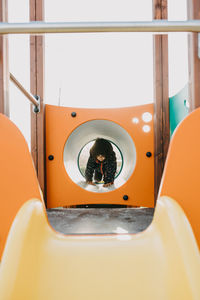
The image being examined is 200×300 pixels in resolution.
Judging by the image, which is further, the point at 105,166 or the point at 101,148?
the point at 105,166

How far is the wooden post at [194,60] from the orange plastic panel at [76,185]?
2.78 ft

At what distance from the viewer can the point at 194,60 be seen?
68 cm

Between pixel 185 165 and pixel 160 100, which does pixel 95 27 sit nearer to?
pixel 185 165

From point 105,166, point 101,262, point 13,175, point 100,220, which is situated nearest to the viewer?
point 101,262

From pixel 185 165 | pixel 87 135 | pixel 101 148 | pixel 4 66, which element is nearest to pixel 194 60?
pixel 185 165

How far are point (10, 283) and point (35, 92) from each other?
52.6 inches

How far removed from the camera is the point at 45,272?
1.56ft

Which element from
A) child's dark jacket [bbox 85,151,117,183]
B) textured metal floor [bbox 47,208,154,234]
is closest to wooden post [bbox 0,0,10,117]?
textured metal floor [bbox 47,208,154,234]

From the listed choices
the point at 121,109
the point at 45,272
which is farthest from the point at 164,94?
the point at 45,272

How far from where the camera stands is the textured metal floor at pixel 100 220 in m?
1.17

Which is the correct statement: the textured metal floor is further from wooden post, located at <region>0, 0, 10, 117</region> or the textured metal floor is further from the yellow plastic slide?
wooden post, located at <region>0, 0, 10, 117</region>

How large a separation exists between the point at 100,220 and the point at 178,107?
0.86 meters

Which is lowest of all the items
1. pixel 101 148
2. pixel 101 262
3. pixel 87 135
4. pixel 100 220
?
pixel 100 220

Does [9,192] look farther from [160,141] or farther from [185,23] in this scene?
[160,141]
